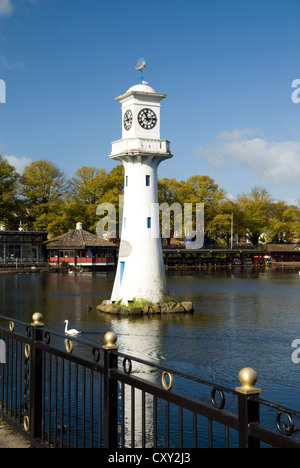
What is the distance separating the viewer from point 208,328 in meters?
27.0

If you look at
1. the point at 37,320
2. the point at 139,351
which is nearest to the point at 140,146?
the point at 139,351

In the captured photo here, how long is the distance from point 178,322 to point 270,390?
13007mm

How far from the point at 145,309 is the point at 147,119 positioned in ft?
35.4

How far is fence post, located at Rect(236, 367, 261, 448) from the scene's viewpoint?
372 centimetres

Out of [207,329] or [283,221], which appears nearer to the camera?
[207,329]

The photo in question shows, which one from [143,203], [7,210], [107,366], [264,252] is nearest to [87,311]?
[143,203]

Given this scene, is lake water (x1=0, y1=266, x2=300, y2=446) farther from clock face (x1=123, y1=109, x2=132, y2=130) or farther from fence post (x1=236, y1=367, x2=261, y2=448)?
clock face (x1=123, y1=109, x2=132, y2=130)

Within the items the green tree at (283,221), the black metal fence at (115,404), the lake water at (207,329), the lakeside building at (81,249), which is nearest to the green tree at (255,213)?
the green tree at (283,221)

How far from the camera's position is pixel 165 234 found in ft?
273

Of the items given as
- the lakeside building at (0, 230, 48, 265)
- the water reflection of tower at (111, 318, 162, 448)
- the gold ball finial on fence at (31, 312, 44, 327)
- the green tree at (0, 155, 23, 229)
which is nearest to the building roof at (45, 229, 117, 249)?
the lakeside building at (0, 230, 48, 265)

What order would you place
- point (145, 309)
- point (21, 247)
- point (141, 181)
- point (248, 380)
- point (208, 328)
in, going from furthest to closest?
point (21, 247), point (145, 309), point (141, 181), point (208, 328), point (248, 380)

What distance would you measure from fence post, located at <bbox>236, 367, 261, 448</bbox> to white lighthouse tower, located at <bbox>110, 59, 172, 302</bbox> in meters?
26.3

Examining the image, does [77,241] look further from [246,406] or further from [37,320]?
[246,406]

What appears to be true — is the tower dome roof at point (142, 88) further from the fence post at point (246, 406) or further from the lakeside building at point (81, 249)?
the lakeside building at point (81, 249)
